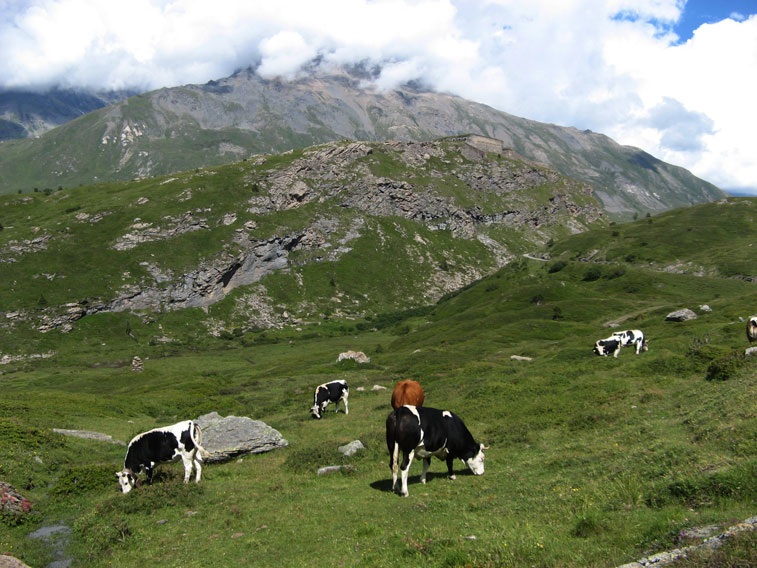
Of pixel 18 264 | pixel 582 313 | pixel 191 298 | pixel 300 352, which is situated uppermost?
pixel 18 264

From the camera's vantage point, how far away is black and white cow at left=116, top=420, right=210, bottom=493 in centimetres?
2284

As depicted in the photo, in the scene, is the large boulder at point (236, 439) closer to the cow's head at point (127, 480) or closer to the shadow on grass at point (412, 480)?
the cow's head at point (127, 480)

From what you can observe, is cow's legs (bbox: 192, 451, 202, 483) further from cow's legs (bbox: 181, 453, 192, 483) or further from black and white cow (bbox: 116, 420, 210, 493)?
cow's legs (bbox: 181, 453, 192, 483)

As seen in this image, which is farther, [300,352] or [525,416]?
[300,352]

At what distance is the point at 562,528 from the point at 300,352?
472 feet

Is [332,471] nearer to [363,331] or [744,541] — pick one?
[744,541]

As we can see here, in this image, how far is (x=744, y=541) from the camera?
766 cm

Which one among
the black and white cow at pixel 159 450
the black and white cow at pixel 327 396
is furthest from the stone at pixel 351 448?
the black and white cow at pixel 327 396

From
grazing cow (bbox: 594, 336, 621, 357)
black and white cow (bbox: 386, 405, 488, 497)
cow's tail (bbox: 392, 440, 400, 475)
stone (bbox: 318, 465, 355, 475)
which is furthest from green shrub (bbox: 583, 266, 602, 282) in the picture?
cow's tail (bbox: 392, 440, 400, 475)

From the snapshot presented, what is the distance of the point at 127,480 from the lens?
72.2 feet

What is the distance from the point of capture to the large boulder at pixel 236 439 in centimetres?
2831

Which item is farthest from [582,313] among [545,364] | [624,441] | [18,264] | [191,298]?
[18,264]

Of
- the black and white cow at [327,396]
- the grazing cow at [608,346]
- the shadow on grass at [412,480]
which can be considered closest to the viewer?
the shadow on grass at [412,480]

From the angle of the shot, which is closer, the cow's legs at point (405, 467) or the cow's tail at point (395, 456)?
the cow's legs at point (405, 467)
